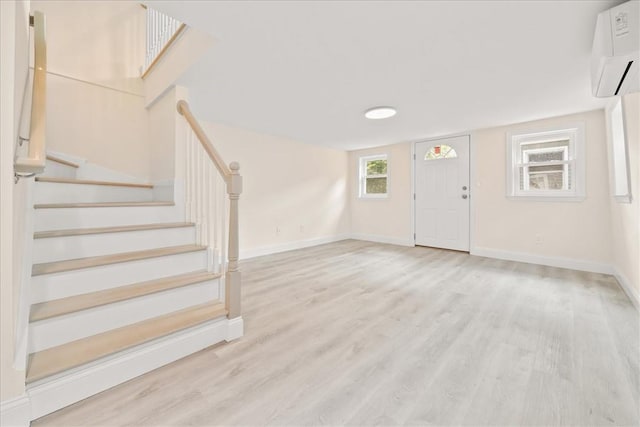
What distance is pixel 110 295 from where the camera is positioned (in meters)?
1.53

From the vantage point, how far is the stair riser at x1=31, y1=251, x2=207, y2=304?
143 centimetres

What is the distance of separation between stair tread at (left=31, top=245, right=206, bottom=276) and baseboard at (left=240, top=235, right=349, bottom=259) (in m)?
2.21

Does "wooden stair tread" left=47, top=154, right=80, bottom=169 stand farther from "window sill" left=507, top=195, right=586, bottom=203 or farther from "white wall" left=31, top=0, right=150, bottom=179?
"window sill" left=507, top=195, right=586, bottom=203

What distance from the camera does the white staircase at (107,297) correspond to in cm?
127

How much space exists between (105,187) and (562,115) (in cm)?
554

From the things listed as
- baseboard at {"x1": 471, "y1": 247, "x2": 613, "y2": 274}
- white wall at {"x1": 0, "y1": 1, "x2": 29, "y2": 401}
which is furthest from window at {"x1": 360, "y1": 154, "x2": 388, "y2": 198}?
white wall at {"x1": 0, "y1": 1, "x2": 29, "y2": 401}

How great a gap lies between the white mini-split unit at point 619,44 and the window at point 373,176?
13.0 feet

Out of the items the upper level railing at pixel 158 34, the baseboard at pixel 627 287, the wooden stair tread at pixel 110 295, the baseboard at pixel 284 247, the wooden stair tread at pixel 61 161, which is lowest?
the baseboard at pixel 627 287

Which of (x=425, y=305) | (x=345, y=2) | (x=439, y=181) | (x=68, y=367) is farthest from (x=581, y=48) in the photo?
(x=68, y=367)

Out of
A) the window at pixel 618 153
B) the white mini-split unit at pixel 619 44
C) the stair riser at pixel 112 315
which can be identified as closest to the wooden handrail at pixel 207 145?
the stair riser at pixel 112 315

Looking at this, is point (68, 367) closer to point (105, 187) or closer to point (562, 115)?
point (105, 187)

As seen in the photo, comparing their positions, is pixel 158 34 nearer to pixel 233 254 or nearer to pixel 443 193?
pixel 233 254

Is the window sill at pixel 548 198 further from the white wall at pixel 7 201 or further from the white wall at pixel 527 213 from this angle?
the white wall at pixel 7 201

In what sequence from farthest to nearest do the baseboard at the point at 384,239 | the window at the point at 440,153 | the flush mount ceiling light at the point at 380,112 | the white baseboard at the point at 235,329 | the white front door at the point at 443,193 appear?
the baseboard at the point at 384,239 < the window at the point at 440,153 < the white front door at the point at 443,193 < the flush mount ceiling light at the point at 380,112 < the white baseboard at the point at 235,329
